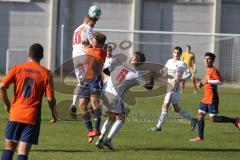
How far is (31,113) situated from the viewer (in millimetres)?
10273

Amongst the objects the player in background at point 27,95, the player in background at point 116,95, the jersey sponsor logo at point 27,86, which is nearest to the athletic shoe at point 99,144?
the player in background at point 116,95

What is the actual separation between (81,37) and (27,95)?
5.00 m

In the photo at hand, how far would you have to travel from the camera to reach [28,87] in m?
10.2

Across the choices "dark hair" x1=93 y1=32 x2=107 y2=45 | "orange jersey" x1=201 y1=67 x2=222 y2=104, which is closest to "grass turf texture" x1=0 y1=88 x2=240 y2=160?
"orange jersey" x1=201 y1=67 x2=222 y2=104

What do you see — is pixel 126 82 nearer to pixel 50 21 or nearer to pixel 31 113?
pixel 31 113

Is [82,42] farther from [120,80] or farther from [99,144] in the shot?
[99,144]

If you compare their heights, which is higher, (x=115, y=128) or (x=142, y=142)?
(x=115, y=128)

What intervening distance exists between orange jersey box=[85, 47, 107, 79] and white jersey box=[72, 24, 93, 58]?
0.23 m

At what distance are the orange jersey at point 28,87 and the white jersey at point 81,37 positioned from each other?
471 centimetres

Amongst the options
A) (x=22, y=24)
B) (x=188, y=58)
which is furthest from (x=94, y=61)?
(x=22, y=24)

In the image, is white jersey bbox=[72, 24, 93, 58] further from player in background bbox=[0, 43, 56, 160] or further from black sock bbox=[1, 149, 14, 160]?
black sock bbox=[1, 149, 14, 160]

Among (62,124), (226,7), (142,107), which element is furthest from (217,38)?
(62,124)

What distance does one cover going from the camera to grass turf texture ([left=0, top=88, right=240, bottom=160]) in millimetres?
13195

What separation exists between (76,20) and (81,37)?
2996cm
